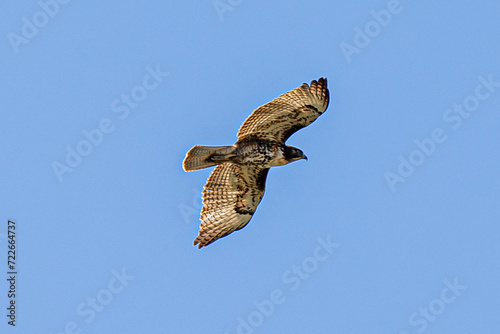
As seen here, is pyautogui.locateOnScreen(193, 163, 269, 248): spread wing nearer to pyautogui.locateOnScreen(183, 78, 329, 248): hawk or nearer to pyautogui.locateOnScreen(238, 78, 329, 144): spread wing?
pyautogui.locateOnScreen(183, 78, 329, 248): hawk

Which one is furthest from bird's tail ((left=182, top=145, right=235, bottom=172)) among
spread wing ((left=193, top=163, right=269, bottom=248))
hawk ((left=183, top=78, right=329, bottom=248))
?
spread wing ((left=193, top=163, right=269, bottom=248))

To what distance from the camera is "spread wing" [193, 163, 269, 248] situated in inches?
673

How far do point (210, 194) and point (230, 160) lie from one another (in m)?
1.32

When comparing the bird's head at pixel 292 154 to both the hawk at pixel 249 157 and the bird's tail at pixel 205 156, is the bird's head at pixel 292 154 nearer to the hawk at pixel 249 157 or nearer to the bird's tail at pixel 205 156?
the hawk at pixel 249 157

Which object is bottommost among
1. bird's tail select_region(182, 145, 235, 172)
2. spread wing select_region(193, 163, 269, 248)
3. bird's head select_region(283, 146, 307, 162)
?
bird's head select_region(283, 146, 307, 162)

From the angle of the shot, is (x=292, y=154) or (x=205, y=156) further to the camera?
(x=292, y=154)

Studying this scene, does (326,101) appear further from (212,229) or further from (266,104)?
(212,229)

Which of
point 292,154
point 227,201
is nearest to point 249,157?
point 292,154

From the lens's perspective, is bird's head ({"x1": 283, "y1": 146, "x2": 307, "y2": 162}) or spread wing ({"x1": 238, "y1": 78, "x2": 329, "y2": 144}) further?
bird's head ({"x1": 283, "y1": 146, "x2": 307, "y2": 162})

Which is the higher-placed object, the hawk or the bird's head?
the hawk

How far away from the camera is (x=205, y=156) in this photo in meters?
15.8

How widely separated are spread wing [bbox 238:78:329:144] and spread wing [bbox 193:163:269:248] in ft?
3.59

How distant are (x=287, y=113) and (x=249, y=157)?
0.99m

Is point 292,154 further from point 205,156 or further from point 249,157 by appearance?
point 205,156
